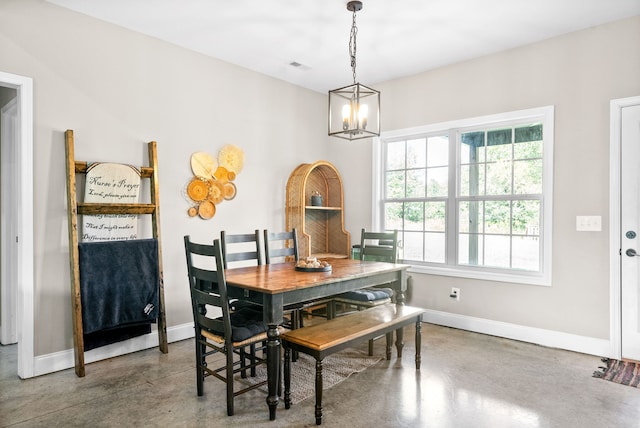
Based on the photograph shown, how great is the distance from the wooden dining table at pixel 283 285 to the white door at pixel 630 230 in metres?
1.84

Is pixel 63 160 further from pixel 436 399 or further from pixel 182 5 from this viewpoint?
pixel 436 399

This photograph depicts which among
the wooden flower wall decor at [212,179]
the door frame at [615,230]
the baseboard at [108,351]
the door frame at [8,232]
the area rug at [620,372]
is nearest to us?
the area rug at [620,372]

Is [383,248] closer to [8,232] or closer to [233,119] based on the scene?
[233,119]

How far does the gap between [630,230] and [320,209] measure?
3.16 meters

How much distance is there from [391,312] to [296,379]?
2.88 ft

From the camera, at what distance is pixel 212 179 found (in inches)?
160

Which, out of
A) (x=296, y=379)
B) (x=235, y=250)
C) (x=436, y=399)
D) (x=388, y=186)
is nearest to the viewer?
(x=436, y=399)

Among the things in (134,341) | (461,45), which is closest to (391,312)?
(134,341)

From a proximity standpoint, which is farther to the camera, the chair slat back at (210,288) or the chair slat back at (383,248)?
the chair slat back at (383,248)

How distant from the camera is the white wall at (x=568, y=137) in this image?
336 centimetres

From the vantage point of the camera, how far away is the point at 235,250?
14.0ft

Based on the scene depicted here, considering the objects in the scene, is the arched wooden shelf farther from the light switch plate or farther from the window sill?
the light switch plate

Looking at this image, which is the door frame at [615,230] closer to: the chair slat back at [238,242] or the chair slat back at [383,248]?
the chair slat back at [383,248]

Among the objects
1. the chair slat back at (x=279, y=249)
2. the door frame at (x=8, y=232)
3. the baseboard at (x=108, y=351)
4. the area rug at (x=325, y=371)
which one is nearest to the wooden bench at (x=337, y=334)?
the area rug at (x=325, y=371)
